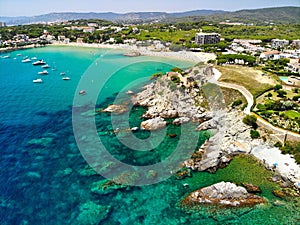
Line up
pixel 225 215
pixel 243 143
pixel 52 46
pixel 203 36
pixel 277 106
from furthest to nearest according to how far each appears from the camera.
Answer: pixel 52 46
pixel 203 36
pixel 277 106
pixel 243 143
pixel 225 215

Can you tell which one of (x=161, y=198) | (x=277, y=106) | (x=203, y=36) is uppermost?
(x=203, y=36)

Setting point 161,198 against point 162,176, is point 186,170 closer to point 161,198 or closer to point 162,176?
point 162,176

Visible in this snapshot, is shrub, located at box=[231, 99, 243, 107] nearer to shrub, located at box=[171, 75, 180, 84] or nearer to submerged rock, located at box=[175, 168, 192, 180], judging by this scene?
shrub, located at box=[171, 75, 180, 84]

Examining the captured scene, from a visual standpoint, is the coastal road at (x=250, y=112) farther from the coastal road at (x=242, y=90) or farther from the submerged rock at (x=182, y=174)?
the submerged rock at (x=182, y=174)

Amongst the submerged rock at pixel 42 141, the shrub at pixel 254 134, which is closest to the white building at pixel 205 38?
the shrub at pixel 254 134

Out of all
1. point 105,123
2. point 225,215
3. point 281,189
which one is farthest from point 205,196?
point 105,123

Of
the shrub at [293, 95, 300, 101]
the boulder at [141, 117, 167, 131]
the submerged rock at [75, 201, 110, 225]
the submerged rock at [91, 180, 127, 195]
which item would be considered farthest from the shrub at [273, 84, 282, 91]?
the submerged rock at [75, 201, 110, 225]
